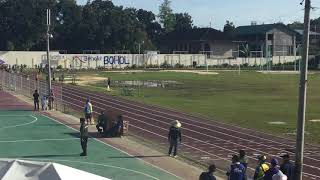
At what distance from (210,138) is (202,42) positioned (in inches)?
4903

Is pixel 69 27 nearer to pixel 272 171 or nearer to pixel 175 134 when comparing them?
pixel 175 134

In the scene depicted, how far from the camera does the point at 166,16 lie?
193 meters

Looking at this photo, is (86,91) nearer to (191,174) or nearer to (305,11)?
(191,174)

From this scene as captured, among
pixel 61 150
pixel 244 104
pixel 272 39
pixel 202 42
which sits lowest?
pixel 244 104

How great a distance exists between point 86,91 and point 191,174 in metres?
41.0

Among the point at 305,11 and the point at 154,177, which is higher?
the point at 305,11

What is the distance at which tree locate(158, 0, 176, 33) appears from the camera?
190375mm

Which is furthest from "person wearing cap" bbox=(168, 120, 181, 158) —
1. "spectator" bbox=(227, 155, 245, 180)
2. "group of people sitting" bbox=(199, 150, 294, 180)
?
"spectator" bbox=(227, 155, 245, 180)

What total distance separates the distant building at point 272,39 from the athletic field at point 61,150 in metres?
124

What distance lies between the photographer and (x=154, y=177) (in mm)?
20688

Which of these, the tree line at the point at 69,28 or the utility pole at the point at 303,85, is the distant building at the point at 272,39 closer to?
the tree line at the point at 69,28

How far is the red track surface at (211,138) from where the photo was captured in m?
25.0

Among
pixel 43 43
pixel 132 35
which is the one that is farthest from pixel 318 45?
pixel 43 43

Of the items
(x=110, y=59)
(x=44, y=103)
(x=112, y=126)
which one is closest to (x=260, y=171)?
(x=112, y=126)
